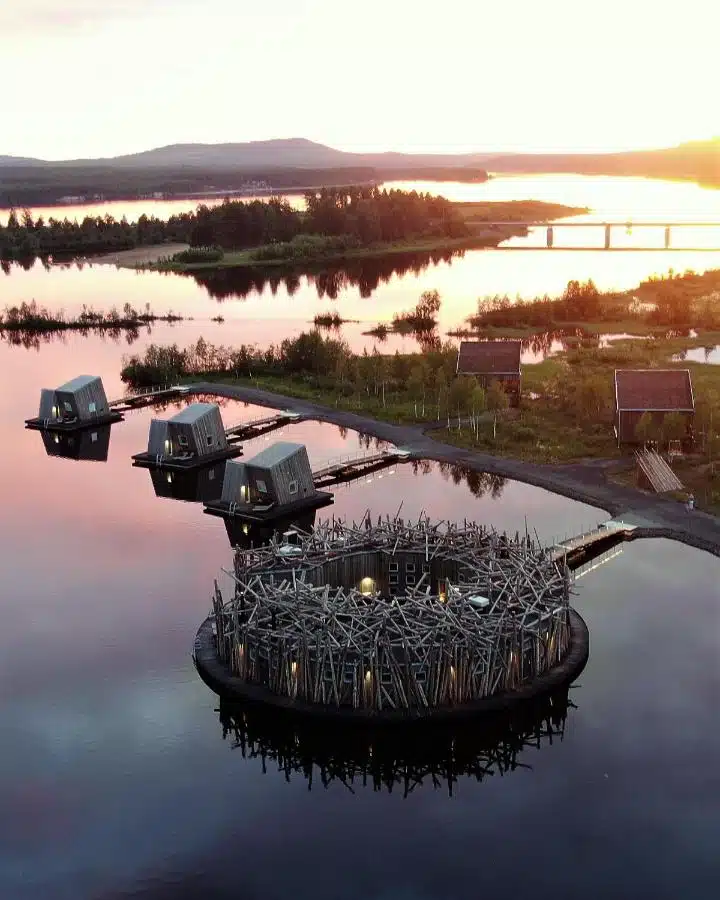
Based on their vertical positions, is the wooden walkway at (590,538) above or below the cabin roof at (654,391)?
below

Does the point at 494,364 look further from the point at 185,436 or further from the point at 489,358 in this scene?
the point at 185,436

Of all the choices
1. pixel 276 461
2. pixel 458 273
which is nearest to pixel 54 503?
pixel 276 461

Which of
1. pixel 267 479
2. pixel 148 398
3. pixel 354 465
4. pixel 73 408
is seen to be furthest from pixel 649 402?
pixel 148 398

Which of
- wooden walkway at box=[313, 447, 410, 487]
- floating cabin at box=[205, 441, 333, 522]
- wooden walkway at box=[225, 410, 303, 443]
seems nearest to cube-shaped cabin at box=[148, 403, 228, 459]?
wooden walkway at box=[225, 410, 303, 443]

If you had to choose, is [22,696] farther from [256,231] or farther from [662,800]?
[256,231]

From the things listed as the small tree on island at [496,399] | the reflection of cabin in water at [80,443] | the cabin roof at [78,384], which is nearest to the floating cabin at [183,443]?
the reflection of cabin in water at [80,443]

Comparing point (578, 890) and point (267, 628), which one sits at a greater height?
point (267, 628)

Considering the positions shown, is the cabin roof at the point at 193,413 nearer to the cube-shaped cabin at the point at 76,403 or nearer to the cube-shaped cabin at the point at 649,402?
the cube-shaped cabin at the point at 76,403
